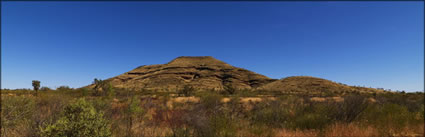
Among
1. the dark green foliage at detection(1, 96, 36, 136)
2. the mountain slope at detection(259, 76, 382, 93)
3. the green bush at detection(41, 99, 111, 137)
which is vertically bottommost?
the mountain slope at detection(259, 76, 382, 93)

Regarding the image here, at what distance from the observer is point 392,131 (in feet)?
21.9

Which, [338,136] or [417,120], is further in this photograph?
[417,120]

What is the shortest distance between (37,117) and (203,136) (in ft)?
13.5

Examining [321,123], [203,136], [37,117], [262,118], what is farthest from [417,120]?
[37,117]

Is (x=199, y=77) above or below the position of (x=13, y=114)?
below

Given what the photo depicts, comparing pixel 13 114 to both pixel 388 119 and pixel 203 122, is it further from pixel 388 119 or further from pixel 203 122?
pixel 388 119

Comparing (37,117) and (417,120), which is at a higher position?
(37,117)

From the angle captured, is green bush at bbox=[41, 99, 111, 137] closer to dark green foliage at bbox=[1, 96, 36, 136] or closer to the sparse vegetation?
the sparse vegetation

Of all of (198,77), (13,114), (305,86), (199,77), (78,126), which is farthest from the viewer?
(198,77)

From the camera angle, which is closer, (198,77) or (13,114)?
(13,114)

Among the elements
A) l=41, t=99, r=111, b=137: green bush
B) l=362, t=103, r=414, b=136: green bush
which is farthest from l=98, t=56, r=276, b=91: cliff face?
l=41, t=99, r=111, b=137: green bush

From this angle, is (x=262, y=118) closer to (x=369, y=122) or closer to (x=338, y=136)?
(x=338, y=136)

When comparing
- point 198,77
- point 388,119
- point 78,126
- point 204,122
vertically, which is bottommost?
point 388,119

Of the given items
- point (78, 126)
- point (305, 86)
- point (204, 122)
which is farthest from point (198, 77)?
point (78, 126)
